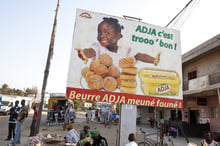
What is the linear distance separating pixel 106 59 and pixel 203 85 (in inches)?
455

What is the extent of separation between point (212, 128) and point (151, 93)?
11707 millimetres

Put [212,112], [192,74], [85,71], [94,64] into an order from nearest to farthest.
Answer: [85,71] → [94,64] → [212,112] → [192,74]

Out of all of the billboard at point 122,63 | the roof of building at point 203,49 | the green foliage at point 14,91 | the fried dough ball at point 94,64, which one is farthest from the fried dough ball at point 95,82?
the green foliage at point 14,91

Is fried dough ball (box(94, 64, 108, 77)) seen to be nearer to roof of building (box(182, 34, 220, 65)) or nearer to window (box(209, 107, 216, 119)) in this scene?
roof of building (box(182, 34, 220, 65))

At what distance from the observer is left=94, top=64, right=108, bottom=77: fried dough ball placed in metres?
5.07

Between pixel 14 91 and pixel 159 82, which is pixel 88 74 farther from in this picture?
pixel 14 91

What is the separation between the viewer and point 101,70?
5098 mm

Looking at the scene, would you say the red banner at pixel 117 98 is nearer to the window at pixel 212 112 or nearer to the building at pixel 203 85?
the building at pixel 203 85

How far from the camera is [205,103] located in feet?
49.5

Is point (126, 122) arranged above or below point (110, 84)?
below

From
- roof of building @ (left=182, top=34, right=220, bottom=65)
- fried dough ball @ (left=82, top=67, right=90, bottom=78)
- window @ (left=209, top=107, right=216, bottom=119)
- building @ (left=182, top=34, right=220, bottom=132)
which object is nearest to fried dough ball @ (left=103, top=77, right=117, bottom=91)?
fried dough ball @ (left=82, top=67, right=90, bottom=78)

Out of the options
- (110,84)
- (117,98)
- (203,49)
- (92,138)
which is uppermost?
(203,49)

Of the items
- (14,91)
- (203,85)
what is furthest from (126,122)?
(14,91)

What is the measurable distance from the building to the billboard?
7476mm
